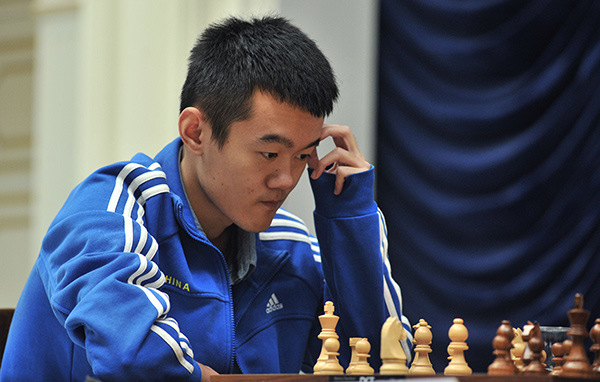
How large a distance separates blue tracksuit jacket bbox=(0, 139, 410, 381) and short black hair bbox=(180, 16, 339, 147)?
6.3 inches

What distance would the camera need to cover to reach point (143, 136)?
2938 mm

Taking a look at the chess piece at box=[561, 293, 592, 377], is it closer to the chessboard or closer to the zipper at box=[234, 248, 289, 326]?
the chessboard

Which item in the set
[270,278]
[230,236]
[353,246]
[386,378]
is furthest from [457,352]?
[230,236]

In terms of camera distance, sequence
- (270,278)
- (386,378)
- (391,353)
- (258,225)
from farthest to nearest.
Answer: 1. (270,278)
2. (258,225)
3. (391,353)
4. (386,378)

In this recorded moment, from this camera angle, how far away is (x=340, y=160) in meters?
1.61

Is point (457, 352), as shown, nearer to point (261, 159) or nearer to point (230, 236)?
point (261, 159)

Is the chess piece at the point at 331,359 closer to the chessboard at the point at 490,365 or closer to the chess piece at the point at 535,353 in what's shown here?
the chessboard at the point at 490,365

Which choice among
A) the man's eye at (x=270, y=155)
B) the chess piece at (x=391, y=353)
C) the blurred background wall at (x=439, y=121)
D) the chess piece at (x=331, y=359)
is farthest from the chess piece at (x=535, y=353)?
the blurred background wall at (x=439, y=121)

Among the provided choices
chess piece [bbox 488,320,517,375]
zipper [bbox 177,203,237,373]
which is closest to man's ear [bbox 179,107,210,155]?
zipper [bbox 177,203,237,373]

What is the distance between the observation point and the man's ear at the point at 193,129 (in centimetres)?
154

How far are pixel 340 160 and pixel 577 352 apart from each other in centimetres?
78

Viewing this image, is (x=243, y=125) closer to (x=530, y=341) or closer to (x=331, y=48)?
(x=530, y=341)

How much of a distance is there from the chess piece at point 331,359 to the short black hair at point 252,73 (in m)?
0.50

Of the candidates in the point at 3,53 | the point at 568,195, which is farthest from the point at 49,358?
the point at 3,53
